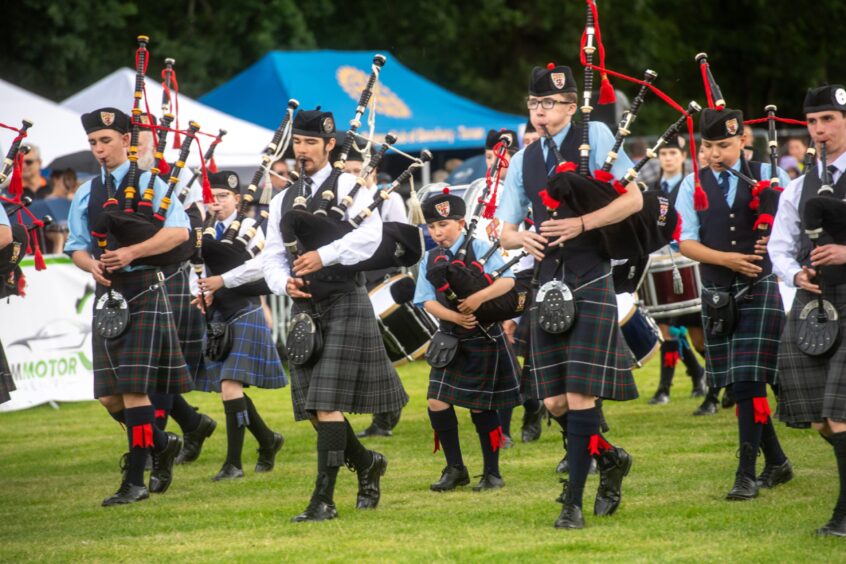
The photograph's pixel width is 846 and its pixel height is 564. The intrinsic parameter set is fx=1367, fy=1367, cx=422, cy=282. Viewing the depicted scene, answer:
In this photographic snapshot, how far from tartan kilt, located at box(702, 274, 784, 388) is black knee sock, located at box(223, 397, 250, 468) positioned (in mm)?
2458

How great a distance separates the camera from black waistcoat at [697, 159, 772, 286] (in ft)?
19.8

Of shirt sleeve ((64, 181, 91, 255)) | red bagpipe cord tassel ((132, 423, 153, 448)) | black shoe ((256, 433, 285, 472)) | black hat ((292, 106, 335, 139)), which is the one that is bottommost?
black shoe ((256, 433, 285, 472))

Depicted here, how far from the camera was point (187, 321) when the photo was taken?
753 cm

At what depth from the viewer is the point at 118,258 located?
19.8 ft

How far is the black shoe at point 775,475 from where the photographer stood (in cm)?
604

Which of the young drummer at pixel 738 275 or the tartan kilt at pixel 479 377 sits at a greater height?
the young drummer at pixel 738 275

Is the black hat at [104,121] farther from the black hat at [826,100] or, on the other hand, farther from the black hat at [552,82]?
the black hat at [826,100]

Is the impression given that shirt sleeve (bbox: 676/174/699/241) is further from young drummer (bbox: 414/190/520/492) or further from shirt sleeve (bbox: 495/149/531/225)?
shirt sleeve (bbox: 495/149/531/225)

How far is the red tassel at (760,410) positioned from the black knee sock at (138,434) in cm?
271

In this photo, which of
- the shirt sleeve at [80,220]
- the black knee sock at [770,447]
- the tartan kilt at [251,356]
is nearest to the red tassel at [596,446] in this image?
the black knee sock at [770,447]

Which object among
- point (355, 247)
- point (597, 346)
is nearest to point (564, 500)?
point (597, 346)

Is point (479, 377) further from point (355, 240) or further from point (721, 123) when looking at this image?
point (721, 123)

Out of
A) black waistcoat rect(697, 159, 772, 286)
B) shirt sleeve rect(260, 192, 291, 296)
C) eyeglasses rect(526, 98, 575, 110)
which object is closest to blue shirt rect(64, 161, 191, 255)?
shirt sleeve rect(260, 192, 291, 296)

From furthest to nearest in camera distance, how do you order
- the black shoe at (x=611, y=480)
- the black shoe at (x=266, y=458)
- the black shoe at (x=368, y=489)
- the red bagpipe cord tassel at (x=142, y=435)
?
the black shoe at (x=266, y=458), the red bagpipe cord tassel at (x=142, y=435), the black shoe at (x=368, y=489), the black shoe at (x=611, y=480)
